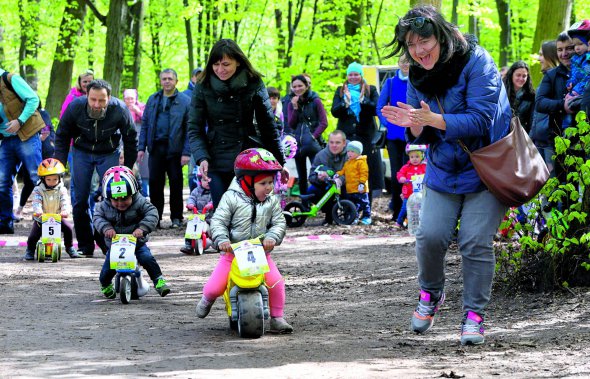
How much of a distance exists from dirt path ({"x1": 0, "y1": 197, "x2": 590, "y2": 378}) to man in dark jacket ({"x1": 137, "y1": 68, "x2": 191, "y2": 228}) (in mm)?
5115

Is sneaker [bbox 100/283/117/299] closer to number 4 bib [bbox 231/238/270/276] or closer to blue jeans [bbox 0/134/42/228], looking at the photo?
number 4 bib [bbox 231/238/270/276]

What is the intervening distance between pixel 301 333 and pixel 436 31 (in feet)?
7.93

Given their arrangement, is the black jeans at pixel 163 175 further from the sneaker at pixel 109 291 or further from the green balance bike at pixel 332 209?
the sneaker at pixel 109 291

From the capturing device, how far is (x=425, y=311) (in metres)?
7.45

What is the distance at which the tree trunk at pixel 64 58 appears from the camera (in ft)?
107

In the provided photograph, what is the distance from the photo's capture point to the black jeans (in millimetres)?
17297

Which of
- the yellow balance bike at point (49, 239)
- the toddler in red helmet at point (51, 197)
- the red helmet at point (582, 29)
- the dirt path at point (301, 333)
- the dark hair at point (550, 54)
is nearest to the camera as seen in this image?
the dirt path at point (301, 333)

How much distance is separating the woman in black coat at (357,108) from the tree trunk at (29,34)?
67.4ft

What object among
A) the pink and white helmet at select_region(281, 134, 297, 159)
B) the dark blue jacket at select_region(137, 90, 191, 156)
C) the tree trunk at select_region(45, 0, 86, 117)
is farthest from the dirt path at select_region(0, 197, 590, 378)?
the tree trunk at select_region(45, 0, 86, 117)

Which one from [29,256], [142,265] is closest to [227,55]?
[142,265]

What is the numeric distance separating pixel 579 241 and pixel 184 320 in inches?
121

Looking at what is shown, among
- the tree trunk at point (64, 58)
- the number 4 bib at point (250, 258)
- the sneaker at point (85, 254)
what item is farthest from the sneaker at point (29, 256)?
the tree trunk at point (64, 58)

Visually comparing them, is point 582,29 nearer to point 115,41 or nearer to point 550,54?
point 550,54

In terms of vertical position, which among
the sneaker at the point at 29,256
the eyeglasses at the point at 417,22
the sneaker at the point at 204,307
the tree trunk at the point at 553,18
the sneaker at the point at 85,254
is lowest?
the sneaker at the point at 85,254
